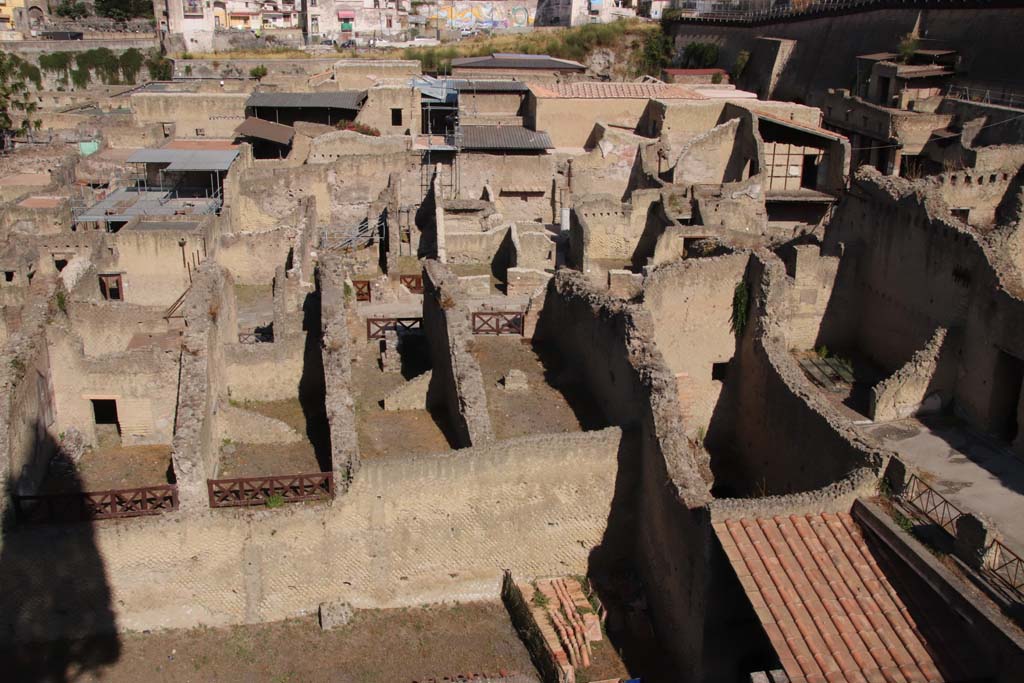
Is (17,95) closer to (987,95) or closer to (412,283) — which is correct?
(412,283)

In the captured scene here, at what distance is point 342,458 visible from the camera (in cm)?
1348

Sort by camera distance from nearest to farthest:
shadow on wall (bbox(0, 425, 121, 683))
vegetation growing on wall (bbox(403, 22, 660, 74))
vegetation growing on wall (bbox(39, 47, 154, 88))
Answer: shadow on wall (bbox(0, 425, 121, 683)) → vegetation growing on wall (bbox(403, 22, 660, 74)) → vegetation growing on wall (bbox(39, 47, 154, 88))

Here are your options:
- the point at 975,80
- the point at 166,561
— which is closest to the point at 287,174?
the point at 166,561

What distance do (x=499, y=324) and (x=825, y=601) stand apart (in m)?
10.4

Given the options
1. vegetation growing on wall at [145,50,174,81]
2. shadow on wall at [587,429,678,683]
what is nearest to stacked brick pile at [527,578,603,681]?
shadow on wall at [587,429,678,683]

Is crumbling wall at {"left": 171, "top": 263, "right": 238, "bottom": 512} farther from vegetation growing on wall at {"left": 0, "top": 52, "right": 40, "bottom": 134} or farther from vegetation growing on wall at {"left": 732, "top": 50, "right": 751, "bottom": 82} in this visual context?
vegetation growing on wall at {"left": 732, "top": 50, "right": 751, "bottom": 82}

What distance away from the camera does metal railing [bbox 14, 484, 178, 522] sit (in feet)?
42.6

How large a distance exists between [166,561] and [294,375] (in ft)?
20.6

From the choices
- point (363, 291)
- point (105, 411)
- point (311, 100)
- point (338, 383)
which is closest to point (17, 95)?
point (311, 100)

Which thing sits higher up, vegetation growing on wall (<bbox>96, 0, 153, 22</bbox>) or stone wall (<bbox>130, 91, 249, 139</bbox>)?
vegetation growing on wall (<bbox>96, 0, 153, 22</bbox>)

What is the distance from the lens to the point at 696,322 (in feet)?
55.9

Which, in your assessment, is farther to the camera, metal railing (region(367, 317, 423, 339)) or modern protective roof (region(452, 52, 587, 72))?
modern protective roof (region(452, 52, 587, 72))

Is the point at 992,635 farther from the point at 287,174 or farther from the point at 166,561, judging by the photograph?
the point at 287,174

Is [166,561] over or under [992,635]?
under
